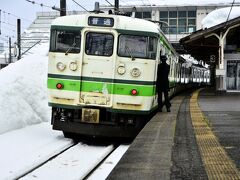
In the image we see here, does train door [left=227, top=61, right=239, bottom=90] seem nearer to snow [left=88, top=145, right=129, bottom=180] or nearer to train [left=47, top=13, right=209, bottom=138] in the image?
train [left=47, top=13, right=209, bottom=138]

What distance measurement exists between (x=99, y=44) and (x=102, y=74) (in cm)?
75

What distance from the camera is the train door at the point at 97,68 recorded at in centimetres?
1127

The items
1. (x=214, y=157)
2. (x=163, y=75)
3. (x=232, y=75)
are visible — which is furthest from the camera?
(x=232, y=75)

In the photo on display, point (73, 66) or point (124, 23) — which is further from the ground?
point (124, 23)

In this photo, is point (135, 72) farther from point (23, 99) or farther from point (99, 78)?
point (23, 99)

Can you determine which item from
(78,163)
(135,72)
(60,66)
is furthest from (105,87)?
(78,163)

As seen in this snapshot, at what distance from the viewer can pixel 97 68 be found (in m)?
11.4

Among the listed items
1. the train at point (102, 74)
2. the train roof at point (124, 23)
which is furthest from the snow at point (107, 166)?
the train roof at point (124, 23)

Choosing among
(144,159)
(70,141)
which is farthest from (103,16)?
(144,159)

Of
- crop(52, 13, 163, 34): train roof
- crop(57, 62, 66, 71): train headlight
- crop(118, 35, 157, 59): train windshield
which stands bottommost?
crop(57, 62, 66, 71): train headlight

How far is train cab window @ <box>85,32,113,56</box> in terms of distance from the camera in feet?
37.7

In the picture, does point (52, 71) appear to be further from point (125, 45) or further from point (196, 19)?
point (196, 19)

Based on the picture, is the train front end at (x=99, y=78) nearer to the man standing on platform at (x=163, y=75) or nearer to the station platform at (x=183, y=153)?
the station platform at (x=183, y=153)

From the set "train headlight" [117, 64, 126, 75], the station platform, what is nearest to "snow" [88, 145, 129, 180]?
the station platform
